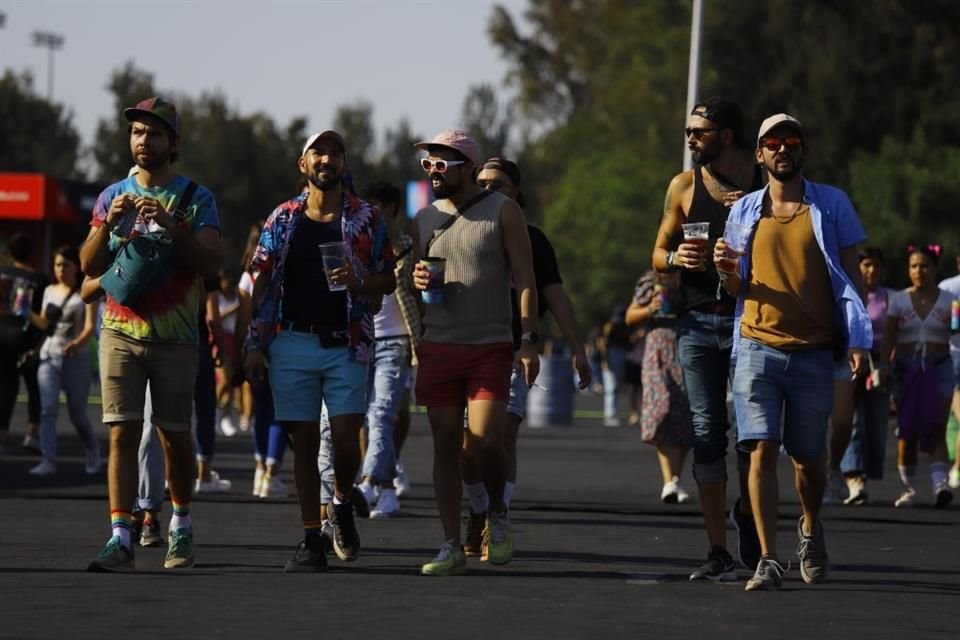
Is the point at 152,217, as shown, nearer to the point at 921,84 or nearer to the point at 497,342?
the point at 497,342

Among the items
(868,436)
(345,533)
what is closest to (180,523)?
(345,533)

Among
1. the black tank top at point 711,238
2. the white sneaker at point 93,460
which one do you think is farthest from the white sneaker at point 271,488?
the black tank top at point 711,238

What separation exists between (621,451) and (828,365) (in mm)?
14520

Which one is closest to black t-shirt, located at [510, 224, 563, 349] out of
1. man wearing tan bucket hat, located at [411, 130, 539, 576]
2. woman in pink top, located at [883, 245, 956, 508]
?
man wearing tan bucket hat, located at [411, 130, 539, 576]

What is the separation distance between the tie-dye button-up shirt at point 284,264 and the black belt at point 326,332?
38 mm

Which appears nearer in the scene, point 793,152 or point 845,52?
point 793,152

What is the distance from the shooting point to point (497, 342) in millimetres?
10227

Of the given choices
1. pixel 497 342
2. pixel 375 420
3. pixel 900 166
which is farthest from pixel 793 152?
pixel 900 166

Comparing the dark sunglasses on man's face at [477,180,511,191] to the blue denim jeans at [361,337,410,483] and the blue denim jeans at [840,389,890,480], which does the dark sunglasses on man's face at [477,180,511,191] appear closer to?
the blue denim jeans at [361,337,410,483]

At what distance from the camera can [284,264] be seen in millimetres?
10258

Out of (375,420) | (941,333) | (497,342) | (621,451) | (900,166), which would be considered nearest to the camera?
(497,342)

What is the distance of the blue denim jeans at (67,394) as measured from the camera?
57.4 feet

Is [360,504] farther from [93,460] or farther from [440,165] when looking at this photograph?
[93,460]

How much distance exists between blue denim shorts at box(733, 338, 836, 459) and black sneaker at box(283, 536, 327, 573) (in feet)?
6.33
